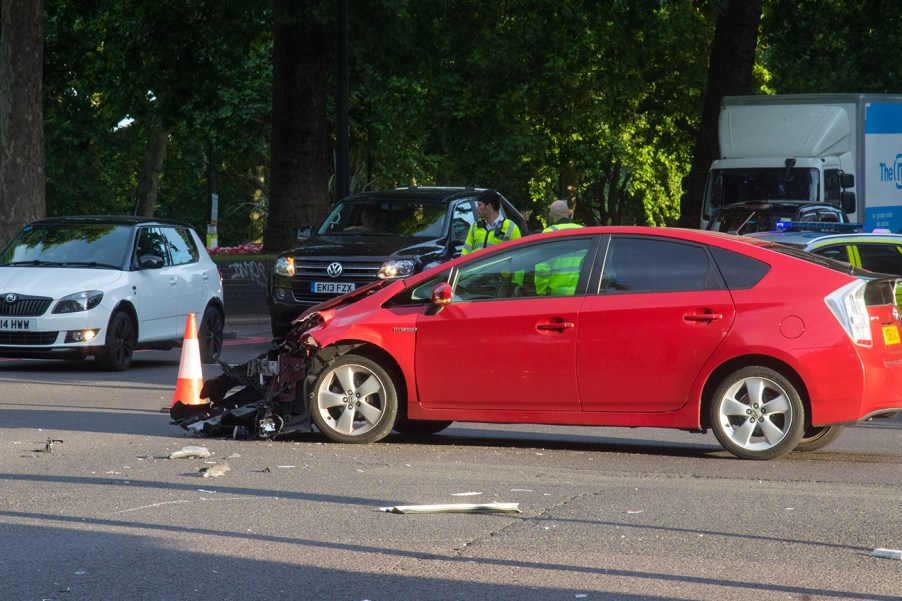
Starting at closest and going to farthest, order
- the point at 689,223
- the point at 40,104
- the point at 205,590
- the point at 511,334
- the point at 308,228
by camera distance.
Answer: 1. the point at 205,590
2. the point at 511,334
3. the point at 308,228
4. the point at 40,104
5. the point at 689,223

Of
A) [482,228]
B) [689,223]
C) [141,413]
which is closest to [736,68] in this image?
[689,223]

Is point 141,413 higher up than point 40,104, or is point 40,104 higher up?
point 40,104

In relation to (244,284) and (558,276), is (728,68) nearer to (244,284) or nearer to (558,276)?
(244,284)

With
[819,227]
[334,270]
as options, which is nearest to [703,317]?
[334,270]

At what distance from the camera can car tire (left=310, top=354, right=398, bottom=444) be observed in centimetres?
1041

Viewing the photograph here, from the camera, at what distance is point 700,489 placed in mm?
8586

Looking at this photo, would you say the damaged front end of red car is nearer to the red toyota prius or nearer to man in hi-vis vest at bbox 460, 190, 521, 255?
the red toyota prius

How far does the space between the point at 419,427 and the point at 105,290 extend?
643 cm

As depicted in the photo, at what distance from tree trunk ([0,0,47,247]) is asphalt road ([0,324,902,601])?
13291 mm

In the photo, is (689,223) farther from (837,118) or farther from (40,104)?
(40,104)

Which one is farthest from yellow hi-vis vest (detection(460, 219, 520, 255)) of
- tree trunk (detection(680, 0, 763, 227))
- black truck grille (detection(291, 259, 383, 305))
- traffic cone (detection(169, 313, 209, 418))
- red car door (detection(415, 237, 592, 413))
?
tree trunk (detection(680, 0, 763, 227))

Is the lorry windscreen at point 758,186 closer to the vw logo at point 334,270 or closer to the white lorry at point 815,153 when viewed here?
the white lorry at point 815,153

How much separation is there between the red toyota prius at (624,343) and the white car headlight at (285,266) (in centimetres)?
764

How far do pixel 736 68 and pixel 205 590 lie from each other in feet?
90.4
